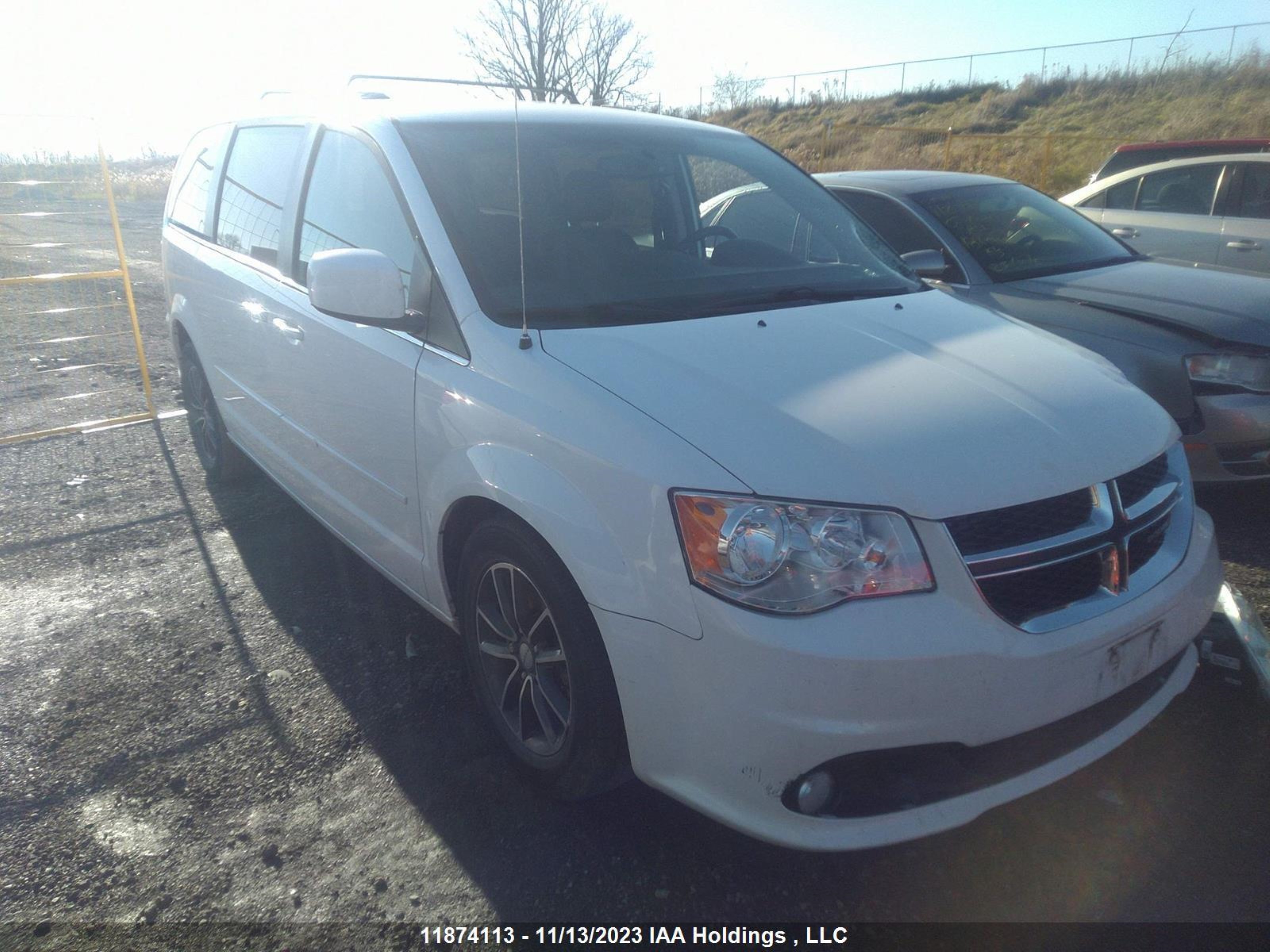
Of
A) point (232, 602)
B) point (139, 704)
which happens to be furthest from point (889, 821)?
point (232, 602)

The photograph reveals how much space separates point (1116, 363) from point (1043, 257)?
1.16 m

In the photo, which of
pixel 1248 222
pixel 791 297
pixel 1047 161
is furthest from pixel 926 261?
pixel 1047 161

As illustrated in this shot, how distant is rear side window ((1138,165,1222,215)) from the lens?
799 cm

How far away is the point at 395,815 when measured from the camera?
2615 millimetres

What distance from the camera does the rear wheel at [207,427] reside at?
512cm

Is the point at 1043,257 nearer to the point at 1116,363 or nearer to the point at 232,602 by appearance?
the point at 1116,363

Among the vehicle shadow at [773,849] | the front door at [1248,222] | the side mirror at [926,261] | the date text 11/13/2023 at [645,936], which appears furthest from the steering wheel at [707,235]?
the front door at [1248,222]

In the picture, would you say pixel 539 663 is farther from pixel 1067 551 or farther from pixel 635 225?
pixel 635 225

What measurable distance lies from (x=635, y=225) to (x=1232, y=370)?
295 centimetres

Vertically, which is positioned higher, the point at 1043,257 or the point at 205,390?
the point at 1043,257

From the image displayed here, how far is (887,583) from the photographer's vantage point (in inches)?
77.2

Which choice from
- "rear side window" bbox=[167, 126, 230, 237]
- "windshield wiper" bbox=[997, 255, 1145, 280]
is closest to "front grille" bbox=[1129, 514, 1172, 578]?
"windshield wiper" bbox=[997, 255, 1145, 280]

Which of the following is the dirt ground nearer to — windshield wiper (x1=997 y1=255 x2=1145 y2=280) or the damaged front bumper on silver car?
the damaged front bumper on silver car

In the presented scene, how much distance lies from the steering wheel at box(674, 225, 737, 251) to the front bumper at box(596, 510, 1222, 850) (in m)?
1.76
